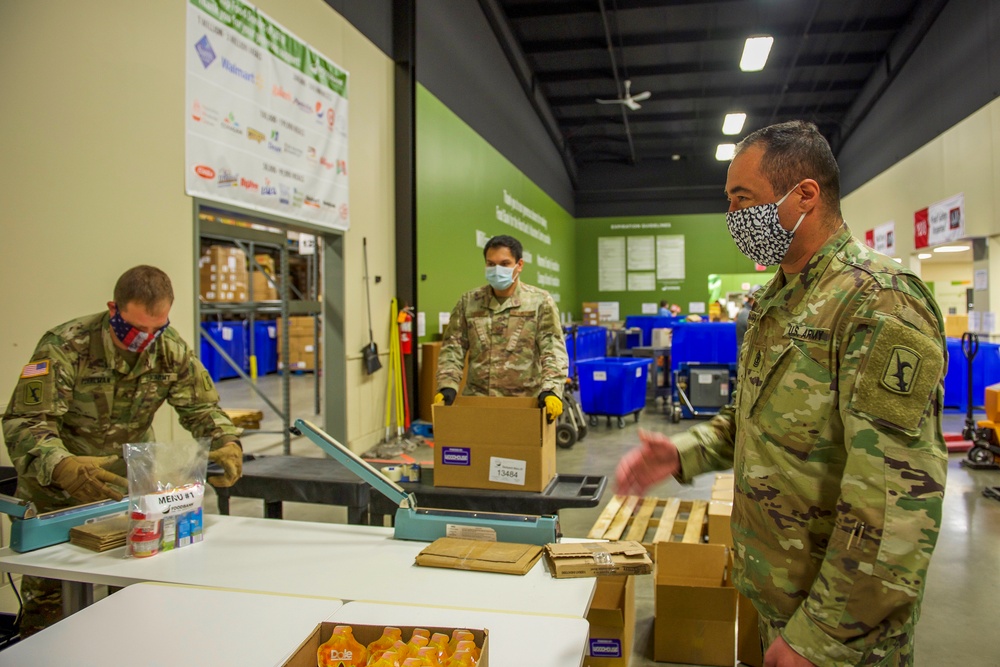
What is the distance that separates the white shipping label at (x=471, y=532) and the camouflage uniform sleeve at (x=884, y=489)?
99 cm

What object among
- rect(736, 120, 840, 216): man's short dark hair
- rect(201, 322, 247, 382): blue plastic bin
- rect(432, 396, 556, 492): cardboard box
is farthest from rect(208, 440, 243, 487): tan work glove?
rect(201, 322, 247, 382): blue plastic bin

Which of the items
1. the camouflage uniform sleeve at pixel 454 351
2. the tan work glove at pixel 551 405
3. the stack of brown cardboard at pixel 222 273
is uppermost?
the stack of brown cardboard at pixel 222 273

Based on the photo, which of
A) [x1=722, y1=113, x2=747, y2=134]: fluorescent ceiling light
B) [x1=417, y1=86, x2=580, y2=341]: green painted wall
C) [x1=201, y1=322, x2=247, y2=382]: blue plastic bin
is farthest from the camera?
[x1=201, y1=322, x2=247, y2=382]: blue plastic bin

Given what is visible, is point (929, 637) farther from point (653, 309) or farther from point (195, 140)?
point (653, 309)

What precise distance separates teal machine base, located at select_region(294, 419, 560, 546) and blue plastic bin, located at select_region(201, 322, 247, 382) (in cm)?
957

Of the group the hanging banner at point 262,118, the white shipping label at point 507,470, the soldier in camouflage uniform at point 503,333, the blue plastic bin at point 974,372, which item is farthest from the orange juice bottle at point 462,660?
the blue plastic bin at point 974,372

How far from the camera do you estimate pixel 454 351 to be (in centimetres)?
332

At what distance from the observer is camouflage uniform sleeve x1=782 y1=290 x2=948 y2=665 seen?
961 mm

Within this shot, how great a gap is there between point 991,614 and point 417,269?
204 inches

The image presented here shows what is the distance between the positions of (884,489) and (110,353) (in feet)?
7.96

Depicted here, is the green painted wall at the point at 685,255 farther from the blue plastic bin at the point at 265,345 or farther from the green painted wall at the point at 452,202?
the blue plastic bin at the point at 265,345

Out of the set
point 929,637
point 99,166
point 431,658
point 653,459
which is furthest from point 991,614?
point 99,166

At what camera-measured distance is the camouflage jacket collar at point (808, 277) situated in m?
1.16

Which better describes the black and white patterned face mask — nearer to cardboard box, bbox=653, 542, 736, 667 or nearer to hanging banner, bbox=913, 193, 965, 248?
cardboard box, bbox=653, 542, 736, 667
